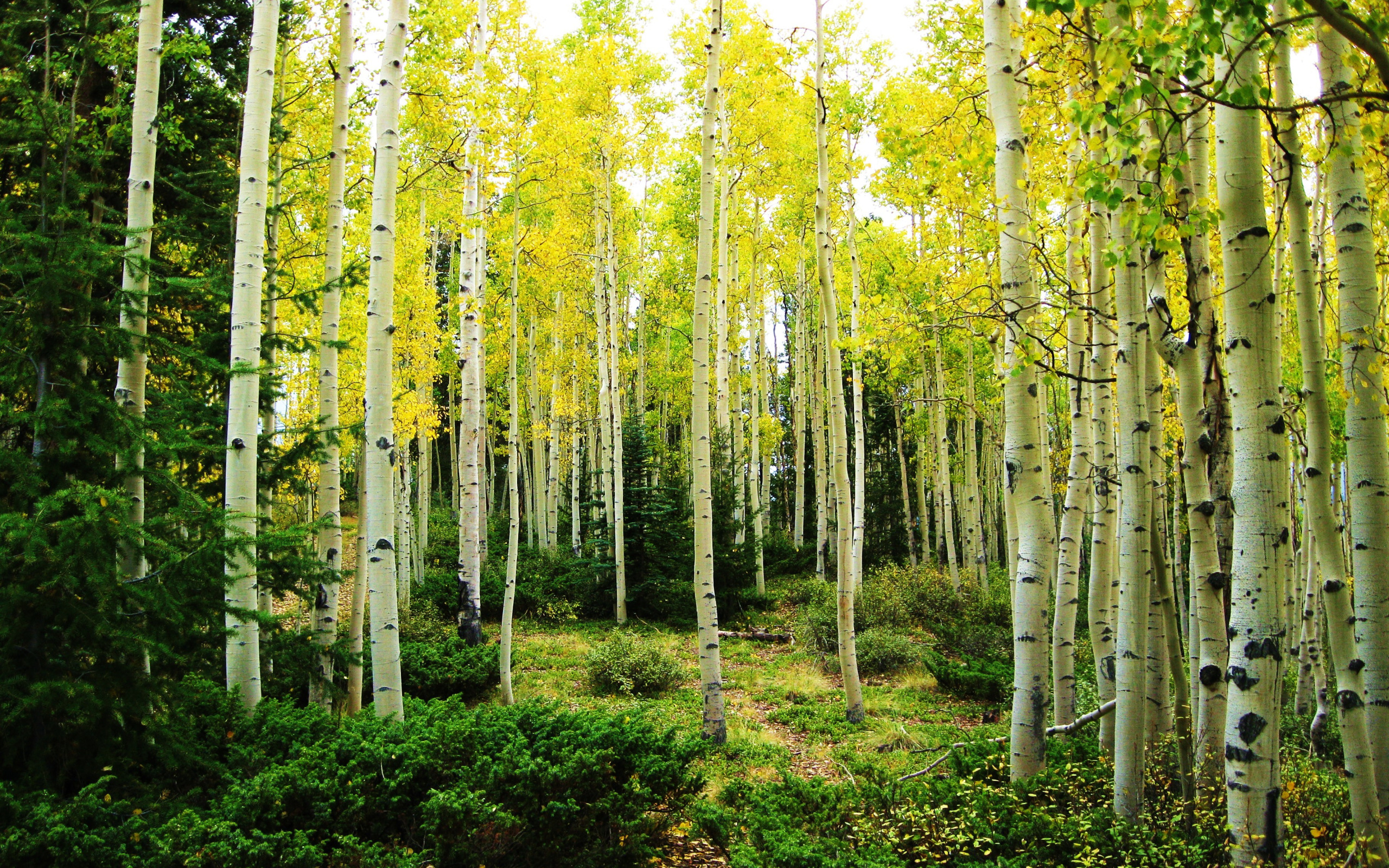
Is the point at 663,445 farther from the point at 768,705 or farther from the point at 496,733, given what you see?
the point at 496,733

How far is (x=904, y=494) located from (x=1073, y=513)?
13538mm

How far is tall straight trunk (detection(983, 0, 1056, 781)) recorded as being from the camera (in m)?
4.34

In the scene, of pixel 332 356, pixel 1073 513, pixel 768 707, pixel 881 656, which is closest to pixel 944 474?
pixel 881 656

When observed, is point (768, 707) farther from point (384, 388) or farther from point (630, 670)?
point (384, 388)

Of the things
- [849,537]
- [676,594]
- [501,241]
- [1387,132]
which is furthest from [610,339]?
[1387,132]

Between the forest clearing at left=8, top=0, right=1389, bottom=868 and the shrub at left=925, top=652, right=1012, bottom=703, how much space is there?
3.0 inches

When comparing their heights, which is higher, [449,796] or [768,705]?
[449,796]

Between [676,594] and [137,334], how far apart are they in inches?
422

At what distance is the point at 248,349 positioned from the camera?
5375 mm

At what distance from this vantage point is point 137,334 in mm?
4406

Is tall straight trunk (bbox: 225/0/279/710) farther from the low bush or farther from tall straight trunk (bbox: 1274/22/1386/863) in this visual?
the low bush

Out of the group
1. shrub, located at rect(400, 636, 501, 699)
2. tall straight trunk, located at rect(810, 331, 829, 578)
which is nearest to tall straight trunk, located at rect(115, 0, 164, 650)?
shrub, located at rect(400, 636, 501, 699)

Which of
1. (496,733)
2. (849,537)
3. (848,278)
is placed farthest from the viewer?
A: (848,278)

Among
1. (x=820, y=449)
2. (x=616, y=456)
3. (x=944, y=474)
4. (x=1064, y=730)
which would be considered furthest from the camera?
(x=820, y=449)
